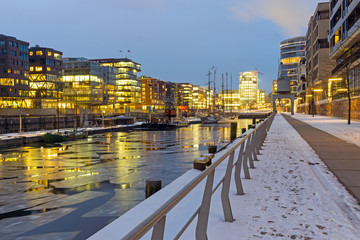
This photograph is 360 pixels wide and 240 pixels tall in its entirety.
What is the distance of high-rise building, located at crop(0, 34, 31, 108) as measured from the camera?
89375 millimetres

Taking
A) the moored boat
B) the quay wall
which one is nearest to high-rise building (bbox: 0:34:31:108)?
the moored boat

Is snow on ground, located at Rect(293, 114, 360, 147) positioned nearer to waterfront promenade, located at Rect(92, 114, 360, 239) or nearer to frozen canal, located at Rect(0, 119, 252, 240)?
waterfront promenade, located at Rect(92, 114, 360, 239)

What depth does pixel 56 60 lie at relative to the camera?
4446 inches

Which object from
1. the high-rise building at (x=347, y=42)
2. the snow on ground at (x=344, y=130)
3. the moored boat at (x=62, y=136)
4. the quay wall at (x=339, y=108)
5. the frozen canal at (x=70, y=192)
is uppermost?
the high-rise building at (x=347, y=42)

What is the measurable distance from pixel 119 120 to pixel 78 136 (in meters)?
36.8

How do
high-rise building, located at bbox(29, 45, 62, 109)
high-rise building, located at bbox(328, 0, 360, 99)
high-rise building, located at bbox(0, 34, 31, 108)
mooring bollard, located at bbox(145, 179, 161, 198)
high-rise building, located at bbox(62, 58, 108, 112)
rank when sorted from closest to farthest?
mooring bollard, located at bbox(145, 179, 161, 198)
high-rise building, located at bbox(328, 0, 360, 99)
high-rise building, located at bbox(0, 34, 31, 108)
high-rise building, located at bbox(29, 45, 62, 109)
high-rise building, located at bbox(62, 58, 108, 112)

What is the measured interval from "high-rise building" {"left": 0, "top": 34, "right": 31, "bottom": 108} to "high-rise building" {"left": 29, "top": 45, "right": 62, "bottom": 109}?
8.45m

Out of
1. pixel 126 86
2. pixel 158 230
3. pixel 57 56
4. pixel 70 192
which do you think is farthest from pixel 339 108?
pixel 126 86

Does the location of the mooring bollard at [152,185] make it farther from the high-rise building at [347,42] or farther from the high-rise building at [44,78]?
the high-rise building at [44,78]

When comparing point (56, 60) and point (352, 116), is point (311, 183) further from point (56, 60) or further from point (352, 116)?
point (56, 60)

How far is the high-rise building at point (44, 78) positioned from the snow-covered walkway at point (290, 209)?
107 m

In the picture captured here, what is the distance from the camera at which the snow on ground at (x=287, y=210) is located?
4992mm

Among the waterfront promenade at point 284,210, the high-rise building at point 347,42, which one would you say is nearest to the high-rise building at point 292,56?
the high-rise building at point 347,42

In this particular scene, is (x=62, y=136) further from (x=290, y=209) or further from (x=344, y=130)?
(x=290, y=209)
